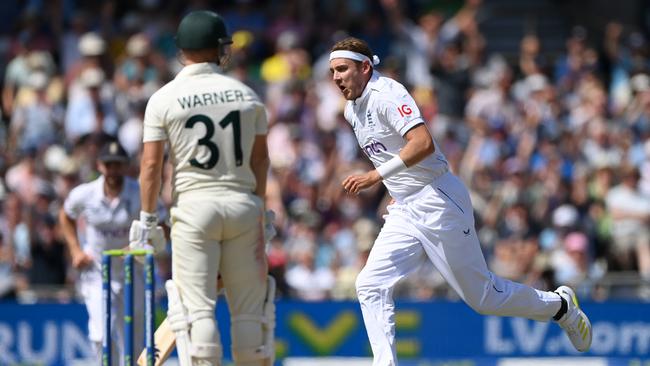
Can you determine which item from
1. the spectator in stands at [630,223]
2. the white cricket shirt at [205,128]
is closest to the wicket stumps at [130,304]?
the white cricket shirt at [205,128]

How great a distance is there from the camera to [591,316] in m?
14.0

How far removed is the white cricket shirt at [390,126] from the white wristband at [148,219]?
146cm

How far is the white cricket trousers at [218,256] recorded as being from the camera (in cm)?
787

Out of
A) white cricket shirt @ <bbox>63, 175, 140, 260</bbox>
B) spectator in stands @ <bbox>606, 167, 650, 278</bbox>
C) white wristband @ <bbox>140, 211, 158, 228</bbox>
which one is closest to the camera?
white wristband @ <bbox>140, 211, 158, 228</bbox>

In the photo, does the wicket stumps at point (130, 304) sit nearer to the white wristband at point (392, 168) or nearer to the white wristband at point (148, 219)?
the white wristband at point (148, 219)

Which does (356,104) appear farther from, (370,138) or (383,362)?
(383,362)

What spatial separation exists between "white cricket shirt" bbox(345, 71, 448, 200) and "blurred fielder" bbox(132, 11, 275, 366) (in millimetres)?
955

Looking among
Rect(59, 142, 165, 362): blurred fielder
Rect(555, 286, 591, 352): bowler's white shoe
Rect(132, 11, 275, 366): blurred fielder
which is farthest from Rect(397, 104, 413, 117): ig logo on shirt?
Rect(59, 142, 165, 362): blurred fielder

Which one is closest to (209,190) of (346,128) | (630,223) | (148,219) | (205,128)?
(205,128)

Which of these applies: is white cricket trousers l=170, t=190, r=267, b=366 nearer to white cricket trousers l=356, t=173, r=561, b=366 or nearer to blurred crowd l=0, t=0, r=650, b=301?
white cricket trousers l=356, t=173, r=561, b=366

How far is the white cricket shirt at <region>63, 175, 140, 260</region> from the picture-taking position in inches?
424

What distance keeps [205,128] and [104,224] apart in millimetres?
3181

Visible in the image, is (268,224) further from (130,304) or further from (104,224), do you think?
(104,224)

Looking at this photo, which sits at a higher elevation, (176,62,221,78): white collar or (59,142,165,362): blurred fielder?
(176,62,221,78): white collar
